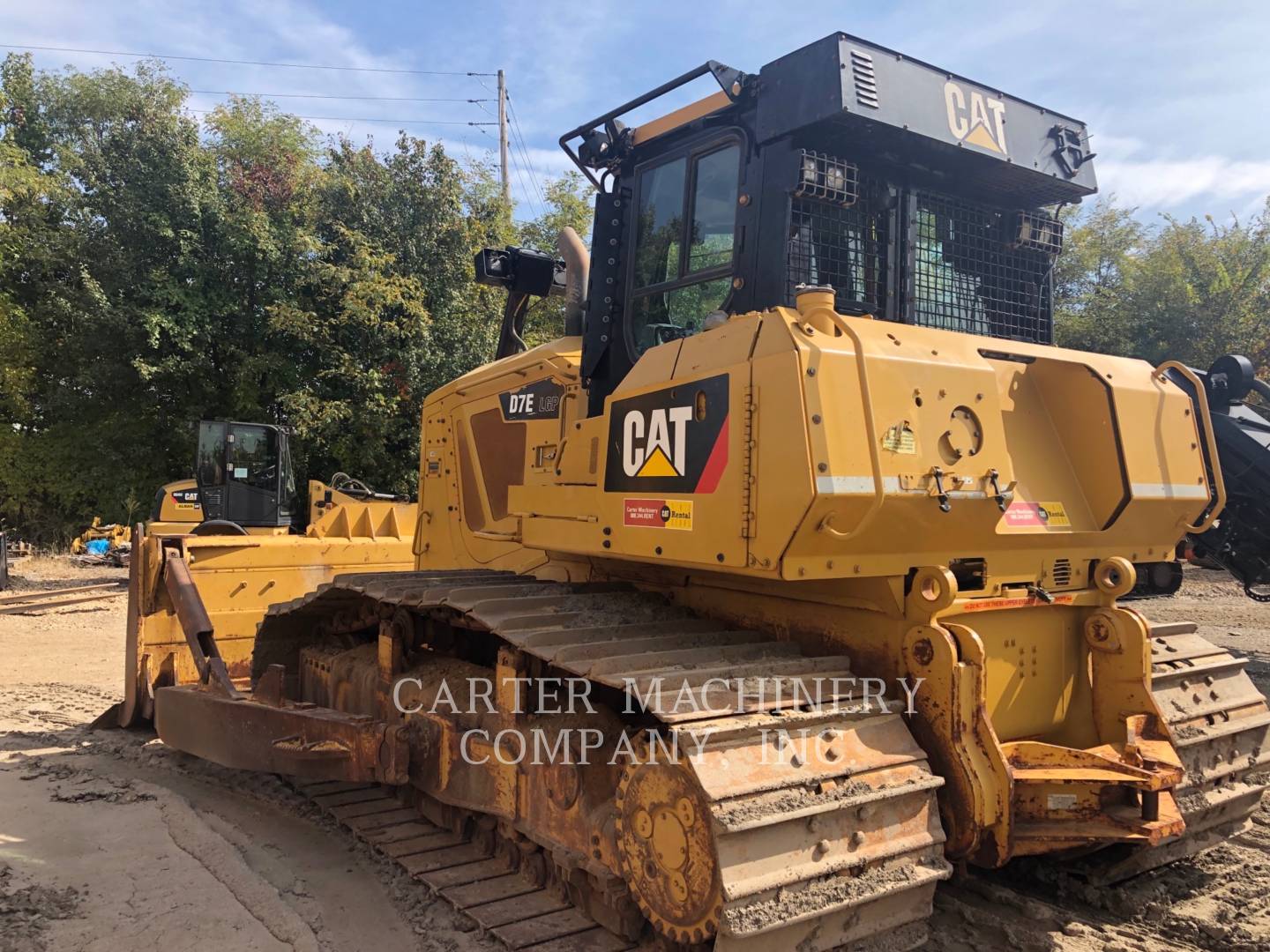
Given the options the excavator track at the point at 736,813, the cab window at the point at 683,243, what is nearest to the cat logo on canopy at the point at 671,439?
the excavator track at the point at 736,813

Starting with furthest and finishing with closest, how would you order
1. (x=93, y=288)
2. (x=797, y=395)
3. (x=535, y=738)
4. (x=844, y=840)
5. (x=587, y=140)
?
(x=93, y=288), (x=587, y=140), (x=535, y=738), (x=797, y=395), (x=844, y=840)

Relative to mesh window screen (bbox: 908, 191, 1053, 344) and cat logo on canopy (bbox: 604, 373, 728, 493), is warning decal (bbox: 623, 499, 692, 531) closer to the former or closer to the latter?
cat logo on canopy (bbox: 604, 373, 728, 493)

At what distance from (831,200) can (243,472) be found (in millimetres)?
12187

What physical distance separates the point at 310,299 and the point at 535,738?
16.0 meters

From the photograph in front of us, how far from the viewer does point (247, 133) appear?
2211cm

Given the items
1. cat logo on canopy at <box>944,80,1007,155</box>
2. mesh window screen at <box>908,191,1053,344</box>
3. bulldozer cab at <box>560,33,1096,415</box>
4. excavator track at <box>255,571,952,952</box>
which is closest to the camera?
excavator track at <box>255,571,952,952</box>

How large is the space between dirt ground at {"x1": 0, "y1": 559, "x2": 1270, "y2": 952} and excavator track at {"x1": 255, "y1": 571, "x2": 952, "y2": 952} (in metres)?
0.55

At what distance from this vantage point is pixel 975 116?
12.8 feet

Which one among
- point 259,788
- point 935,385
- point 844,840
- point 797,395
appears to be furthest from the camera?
point 259,788

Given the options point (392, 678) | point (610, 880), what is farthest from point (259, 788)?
point (610, 880)

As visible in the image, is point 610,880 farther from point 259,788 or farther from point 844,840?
point 259,788

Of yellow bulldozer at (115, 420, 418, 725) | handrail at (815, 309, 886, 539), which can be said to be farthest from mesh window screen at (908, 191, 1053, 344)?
yellow bulldozer at (115, 420, 418, 725)

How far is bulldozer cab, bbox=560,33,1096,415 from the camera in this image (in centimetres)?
359

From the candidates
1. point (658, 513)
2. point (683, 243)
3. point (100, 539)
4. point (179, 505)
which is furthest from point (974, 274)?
point (100, 539)
